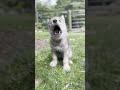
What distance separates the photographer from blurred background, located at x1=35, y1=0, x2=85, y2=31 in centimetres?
219

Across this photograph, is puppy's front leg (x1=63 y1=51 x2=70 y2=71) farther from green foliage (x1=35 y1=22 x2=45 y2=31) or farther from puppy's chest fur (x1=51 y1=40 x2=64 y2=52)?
green foliage (x1=35 y1=22 x2=45 y2=31)

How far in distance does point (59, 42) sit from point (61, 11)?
0.22 m

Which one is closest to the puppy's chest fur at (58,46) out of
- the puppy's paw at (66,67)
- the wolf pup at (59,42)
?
the wolf pup at (59,42)

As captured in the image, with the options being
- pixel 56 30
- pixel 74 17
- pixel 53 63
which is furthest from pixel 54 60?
pixel 74 17

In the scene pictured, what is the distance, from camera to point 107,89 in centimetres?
237

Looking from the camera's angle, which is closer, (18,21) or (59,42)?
(59,42)

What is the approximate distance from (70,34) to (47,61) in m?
0.23

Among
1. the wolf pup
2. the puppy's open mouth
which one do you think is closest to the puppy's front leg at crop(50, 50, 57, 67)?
the wolf pup

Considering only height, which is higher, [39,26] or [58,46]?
[39,26]

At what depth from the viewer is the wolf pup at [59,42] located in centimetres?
220

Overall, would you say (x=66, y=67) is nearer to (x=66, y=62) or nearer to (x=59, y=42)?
(x=66, y=62)

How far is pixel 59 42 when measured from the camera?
7.64 feet

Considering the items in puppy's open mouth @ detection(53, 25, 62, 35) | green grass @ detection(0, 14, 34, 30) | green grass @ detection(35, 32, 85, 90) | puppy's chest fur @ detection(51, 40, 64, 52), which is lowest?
green grass @ detection(35, 32, 85, 90)

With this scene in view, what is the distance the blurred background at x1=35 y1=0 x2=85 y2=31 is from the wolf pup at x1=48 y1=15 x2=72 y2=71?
4 cm
